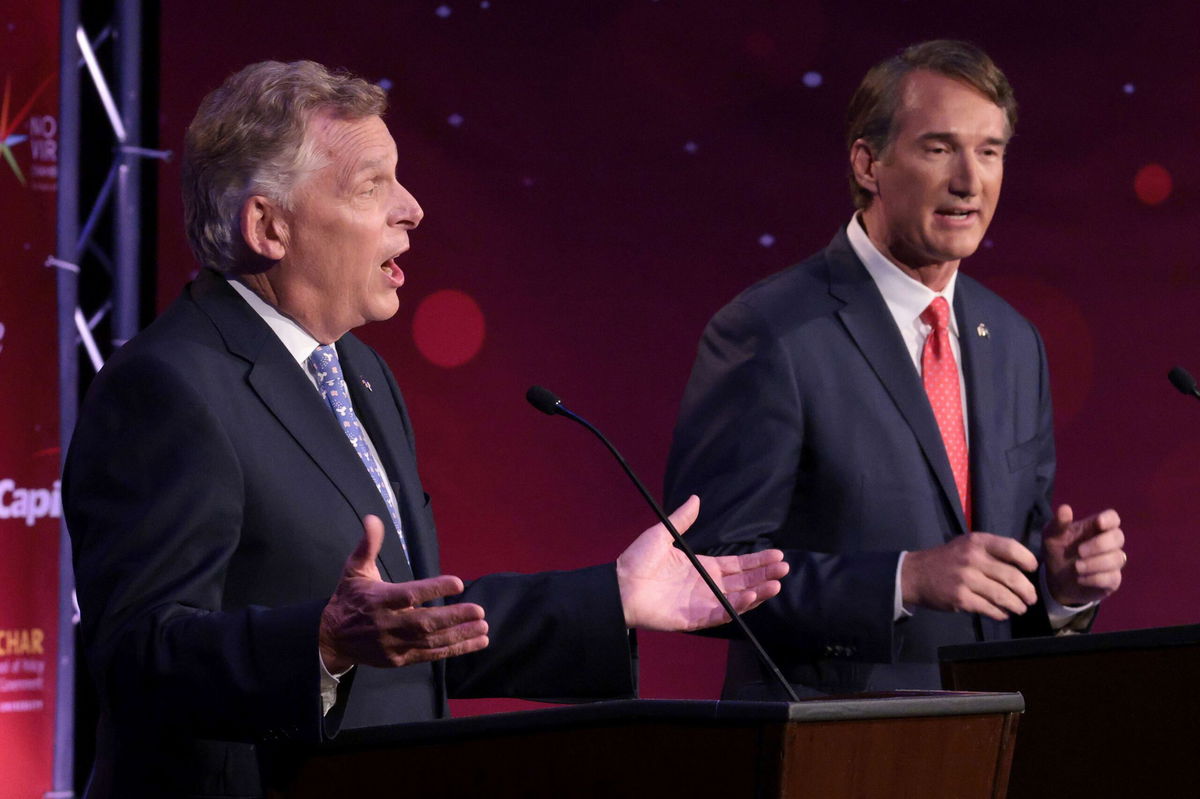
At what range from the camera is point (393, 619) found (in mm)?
1521

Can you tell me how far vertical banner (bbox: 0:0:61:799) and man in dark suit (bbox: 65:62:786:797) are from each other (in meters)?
1.37

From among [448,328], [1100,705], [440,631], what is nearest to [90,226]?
[448,328]

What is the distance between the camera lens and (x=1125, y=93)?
4508 mm

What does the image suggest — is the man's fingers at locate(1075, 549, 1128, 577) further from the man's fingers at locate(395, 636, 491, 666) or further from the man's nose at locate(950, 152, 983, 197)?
the man's fingers at locate(395, 636, 491, 666)

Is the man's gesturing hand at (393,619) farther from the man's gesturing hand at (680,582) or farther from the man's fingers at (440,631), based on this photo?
the man's gesturing hand at (680,582)

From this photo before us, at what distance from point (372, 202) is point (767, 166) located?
8.64 feet

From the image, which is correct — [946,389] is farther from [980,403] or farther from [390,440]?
[390,440]

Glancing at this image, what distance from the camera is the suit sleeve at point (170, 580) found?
1624 millimetres

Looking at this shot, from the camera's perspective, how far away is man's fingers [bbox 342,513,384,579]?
62.0 inches

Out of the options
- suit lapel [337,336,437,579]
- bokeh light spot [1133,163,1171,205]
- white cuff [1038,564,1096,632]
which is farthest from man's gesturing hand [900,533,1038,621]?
bokeh light spot [1133,163,1171,205]

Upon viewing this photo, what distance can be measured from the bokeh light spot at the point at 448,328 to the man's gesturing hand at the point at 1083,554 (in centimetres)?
207

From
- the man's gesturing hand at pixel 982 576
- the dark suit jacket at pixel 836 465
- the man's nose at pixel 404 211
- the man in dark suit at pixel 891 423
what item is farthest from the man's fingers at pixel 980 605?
the man's nose at pixel 404 211

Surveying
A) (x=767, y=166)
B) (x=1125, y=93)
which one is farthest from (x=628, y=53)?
(x=1125, y=93)

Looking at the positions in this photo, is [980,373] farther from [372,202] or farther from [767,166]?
[767,166]
